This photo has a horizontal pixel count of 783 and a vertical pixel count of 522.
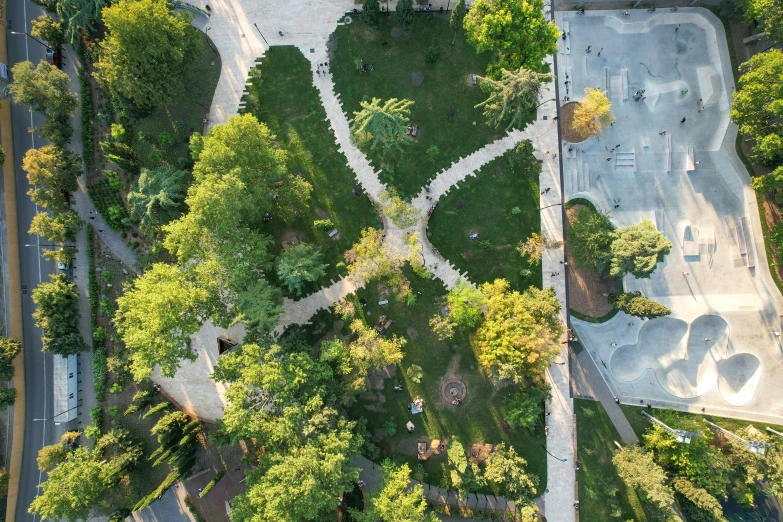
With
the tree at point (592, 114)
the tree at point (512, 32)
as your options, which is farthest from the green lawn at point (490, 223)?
the tree at point (512, 32)

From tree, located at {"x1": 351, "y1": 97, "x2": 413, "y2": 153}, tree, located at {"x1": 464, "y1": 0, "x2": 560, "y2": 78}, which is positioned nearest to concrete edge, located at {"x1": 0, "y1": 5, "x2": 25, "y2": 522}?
tree, located at {"x1": 351, "y1": 97, "x2": 413, "y2": 153}

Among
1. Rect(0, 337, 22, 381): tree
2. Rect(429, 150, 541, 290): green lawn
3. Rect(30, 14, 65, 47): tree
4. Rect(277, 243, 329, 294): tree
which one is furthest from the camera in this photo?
Rect(429, 150, 541, 290): green lawn

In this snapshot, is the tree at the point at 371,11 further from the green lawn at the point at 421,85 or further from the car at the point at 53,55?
the car at the point at 53,55

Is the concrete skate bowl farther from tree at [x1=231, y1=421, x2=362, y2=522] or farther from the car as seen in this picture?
the car

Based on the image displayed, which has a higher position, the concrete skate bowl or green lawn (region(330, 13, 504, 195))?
green lawn (region(330, 13, 504, 195))

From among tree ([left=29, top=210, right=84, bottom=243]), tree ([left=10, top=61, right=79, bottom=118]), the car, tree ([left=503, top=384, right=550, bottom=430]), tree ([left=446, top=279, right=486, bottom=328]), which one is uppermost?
the car

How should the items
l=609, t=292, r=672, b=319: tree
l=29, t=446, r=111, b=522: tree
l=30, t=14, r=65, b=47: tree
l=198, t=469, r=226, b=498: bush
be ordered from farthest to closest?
1. l=198, t=469, r=226, b=498: bush
2. l=30, t=14, r=65, b=47: tree
3. l=609, t=292, r=672, b=319: tree
4. l=29, t=446, r=111, b=522: tree

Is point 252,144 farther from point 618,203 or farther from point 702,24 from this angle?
point 702,24

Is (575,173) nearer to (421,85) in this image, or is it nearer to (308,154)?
(421,85)

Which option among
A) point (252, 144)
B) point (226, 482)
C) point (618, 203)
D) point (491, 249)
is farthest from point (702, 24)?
point (226, 482)
